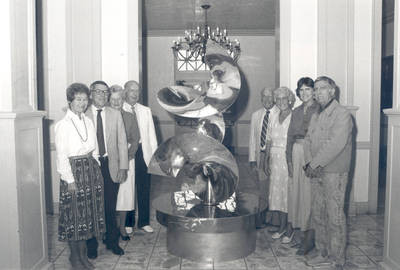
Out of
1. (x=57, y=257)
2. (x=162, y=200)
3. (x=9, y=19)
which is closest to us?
(x=9, y=19)

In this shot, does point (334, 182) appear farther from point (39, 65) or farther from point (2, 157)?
point (39, 65)

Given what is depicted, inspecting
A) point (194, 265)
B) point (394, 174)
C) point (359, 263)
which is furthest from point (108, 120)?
point (359, 263)

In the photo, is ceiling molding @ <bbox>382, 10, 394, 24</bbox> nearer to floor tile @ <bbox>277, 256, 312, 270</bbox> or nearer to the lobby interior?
the lobby interior

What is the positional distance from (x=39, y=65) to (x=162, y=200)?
2.26 metres

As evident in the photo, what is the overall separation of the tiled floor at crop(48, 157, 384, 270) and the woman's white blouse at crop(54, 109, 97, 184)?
896mm

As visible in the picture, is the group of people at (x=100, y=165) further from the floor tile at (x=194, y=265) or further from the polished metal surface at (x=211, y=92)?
the floor tile at (x=194, y=265)

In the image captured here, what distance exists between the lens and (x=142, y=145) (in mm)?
4211

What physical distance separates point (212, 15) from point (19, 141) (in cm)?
709

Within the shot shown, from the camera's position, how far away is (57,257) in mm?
3551

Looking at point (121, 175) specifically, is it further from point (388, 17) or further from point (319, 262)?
point (388, 17)


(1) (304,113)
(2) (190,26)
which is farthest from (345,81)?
(2) (190,26)

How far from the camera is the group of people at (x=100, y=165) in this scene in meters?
3.06

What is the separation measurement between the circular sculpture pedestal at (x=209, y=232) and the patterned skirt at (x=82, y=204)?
60cm

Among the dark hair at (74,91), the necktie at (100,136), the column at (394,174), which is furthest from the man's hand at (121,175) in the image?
the column at (394,174)
